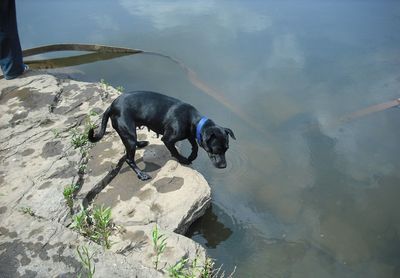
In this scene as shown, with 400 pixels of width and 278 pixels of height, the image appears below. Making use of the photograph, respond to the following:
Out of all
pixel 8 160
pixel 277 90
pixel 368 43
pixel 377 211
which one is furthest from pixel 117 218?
pixel 368 43

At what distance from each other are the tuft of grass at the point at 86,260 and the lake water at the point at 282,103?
4.81ft

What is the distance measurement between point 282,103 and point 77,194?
4119 mm

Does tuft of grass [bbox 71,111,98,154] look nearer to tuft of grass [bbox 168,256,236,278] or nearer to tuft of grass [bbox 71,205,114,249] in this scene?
tuft of grass [bbox 71,205,114,249]

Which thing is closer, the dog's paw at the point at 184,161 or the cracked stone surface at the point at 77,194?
the cracked stone surface at the point at 77,194

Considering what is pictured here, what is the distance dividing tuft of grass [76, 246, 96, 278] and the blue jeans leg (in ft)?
15.7

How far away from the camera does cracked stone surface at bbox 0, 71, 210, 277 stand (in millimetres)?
3578

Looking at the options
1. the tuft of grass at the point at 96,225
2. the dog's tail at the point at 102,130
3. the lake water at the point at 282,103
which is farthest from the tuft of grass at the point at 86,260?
the dog's tail at the point at 102,130

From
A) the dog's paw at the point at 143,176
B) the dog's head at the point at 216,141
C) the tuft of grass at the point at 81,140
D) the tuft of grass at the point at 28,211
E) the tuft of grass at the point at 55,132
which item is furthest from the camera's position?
the tuft of grass at the point at 55,132

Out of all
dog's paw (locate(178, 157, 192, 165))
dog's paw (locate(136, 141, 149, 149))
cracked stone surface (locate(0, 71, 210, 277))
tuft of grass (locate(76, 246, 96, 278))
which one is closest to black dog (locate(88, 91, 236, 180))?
dog's paw (locate(178, 157, 192, 165))

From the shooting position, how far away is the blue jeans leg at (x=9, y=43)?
6684 mm

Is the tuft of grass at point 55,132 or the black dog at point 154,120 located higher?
the black dog at point 154,120

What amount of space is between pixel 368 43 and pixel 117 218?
7.28 metres

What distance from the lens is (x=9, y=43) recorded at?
22.9 feet

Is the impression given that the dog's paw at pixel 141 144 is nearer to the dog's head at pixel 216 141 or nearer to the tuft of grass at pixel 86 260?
the dog's head at pixel 216 141
